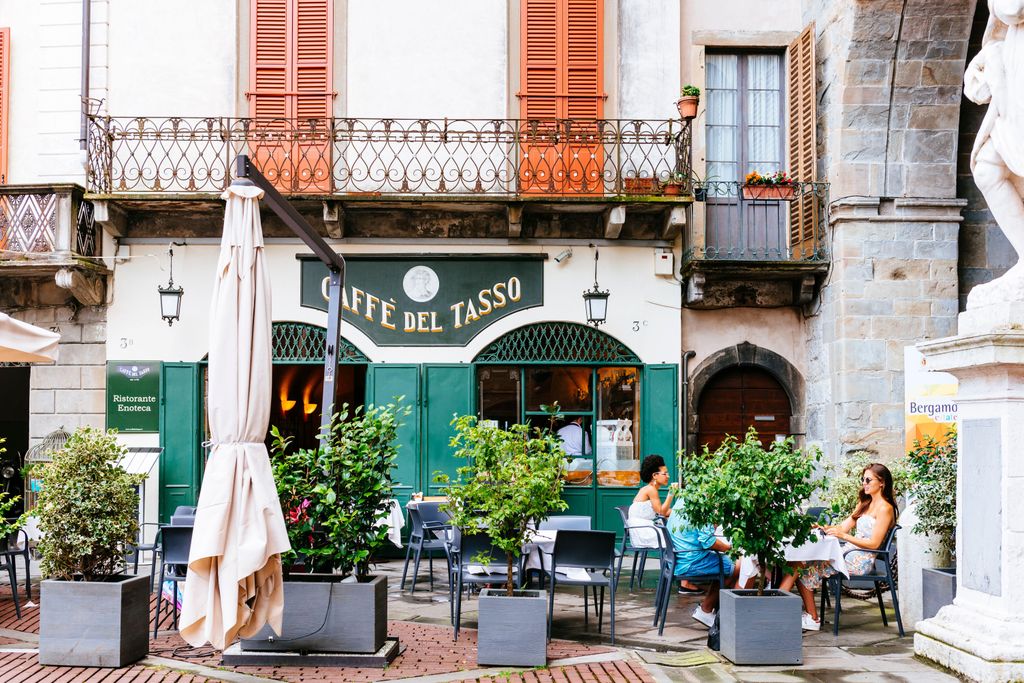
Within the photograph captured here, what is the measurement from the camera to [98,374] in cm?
1255

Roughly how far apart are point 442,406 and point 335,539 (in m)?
5.68

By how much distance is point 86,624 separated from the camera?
21.8 feet

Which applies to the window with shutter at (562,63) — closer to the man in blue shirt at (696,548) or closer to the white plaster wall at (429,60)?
the white plaster wall at (429,60)

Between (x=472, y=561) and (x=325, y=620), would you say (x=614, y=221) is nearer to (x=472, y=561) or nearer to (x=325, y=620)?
(x=472, y=561)

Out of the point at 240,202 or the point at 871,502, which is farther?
the point at 871,502

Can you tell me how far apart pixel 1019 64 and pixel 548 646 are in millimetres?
4955

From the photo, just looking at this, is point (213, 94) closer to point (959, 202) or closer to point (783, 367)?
point (783, 367)

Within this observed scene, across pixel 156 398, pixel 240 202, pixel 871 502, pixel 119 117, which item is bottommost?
pixel 871 502

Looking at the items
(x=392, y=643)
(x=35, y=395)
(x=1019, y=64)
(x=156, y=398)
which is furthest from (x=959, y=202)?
(x=35, y=395)

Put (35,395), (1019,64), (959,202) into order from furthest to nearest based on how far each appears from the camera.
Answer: (35,395), (959,202), (1019,64)

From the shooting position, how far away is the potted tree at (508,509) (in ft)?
22.4

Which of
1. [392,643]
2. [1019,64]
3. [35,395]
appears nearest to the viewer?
[1019,64]

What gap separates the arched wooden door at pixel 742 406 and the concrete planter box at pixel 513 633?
6.44m

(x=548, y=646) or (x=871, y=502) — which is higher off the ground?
(x=871, y=502)
